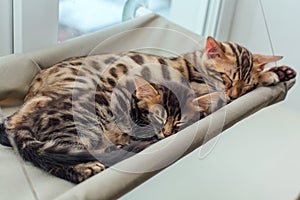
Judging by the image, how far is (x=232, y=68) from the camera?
1017 millimetres

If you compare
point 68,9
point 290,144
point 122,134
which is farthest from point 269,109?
point 68,9

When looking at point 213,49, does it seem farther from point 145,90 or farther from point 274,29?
point 274,29

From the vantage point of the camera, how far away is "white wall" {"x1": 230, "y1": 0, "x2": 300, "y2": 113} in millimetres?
1589

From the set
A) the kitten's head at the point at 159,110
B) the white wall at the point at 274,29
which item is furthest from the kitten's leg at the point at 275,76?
the white wall at the point at 274,29

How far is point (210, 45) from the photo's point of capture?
3.32ft

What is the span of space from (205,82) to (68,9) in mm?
434

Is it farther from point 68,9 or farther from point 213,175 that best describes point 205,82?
point 68,9

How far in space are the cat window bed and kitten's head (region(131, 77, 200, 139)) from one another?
0.24 ft

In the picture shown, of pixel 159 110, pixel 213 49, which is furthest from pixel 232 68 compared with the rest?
pixel 159 110

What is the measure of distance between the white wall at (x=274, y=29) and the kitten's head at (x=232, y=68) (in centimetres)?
59

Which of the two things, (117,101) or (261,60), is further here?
(261,60)

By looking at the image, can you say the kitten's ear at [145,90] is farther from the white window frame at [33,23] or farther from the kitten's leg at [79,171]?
the white window frame at [33,23]

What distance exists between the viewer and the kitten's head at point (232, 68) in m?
1.00

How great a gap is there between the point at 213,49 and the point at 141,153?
0.41 meters
